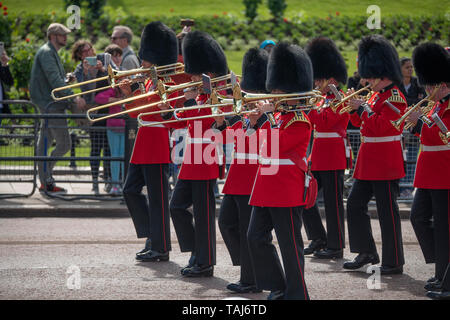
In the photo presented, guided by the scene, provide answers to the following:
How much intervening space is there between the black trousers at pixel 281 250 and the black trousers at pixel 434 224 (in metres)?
1.12

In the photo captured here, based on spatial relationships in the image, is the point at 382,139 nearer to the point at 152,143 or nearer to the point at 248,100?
the point at 248,100

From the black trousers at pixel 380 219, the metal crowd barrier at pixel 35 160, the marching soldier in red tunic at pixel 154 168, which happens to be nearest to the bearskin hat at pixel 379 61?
the black trousers at pixel 380 219

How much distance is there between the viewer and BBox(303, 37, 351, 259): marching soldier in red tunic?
6.88 meters

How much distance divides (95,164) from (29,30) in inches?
439

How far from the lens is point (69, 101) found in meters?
9.39

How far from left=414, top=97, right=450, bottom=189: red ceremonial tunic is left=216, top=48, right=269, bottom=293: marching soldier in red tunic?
3.65 feet

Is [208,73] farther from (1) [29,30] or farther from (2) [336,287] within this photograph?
(1) [29,30]

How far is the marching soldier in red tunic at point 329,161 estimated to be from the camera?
6879 millimetres

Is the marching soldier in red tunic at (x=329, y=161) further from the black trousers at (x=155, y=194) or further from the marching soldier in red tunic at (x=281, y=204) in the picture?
the marching soldier in red tunic at (x=281, y=204)

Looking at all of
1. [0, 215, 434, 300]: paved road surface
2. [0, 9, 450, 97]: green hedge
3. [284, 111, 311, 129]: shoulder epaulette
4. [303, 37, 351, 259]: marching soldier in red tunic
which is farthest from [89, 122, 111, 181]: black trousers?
[0, 9, 450, 97]: green hedge

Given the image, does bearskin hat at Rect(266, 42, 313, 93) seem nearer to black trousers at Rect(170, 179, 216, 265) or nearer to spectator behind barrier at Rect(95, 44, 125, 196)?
black trousers at Rect(170, 179, 216, 265)
